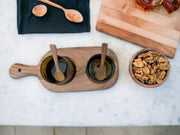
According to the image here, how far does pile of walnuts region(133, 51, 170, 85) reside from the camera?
23.6 inches

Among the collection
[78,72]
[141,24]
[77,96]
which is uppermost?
[141,24]

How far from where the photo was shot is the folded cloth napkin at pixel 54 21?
71cm

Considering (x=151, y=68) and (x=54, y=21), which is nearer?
(x=151, y=68)

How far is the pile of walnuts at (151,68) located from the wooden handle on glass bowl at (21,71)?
1.31 ft

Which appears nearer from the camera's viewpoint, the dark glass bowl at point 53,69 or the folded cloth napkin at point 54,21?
the dark glass bowl at point 53,69

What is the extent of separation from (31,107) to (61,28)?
36cm

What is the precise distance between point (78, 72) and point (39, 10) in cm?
32

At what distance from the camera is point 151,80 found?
23.7 inches

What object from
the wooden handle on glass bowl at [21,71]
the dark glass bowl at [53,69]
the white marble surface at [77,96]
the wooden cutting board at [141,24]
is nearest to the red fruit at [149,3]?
the wooden cutting board at [141,24]

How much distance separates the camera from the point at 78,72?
2.18 ft

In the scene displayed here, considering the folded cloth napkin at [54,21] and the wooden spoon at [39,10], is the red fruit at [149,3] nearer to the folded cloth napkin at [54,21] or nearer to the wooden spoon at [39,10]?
the folded cloth napkin at [54,21]

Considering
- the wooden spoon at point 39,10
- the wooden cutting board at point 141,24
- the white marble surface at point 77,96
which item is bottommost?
the white marble surface at point 77,96

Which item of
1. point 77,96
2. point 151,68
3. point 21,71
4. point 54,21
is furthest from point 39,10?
point 151,68

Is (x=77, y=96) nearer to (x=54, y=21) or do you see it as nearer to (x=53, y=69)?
(x=53, y=69)
